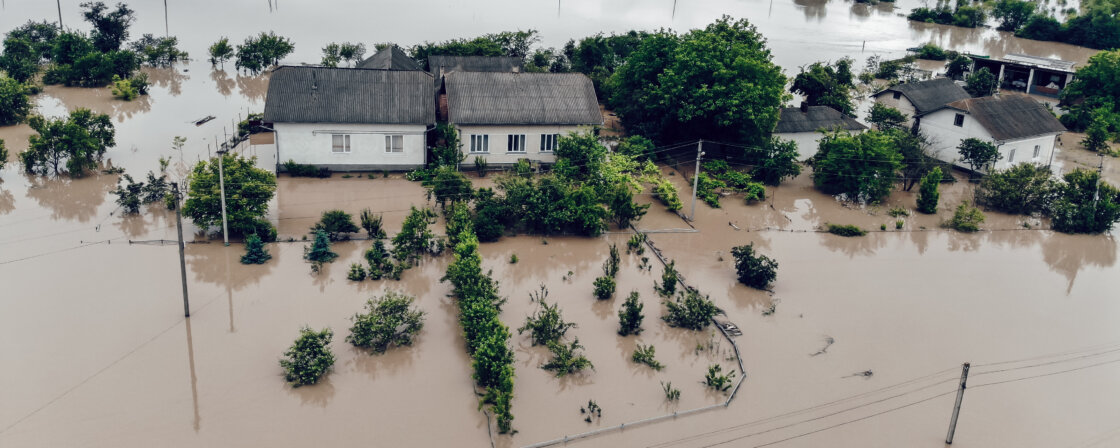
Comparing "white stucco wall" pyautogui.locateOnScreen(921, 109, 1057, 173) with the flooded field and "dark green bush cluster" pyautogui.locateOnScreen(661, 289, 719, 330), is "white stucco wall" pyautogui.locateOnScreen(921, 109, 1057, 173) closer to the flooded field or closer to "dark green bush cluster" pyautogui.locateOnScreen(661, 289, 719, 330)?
the flooded field

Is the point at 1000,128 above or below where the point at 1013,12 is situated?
below

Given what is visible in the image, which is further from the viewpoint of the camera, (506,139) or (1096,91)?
(1096,91)

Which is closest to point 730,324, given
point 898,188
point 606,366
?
point 606,366

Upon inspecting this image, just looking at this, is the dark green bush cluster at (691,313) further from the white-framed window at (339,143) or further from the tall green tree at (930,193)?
the white-framed window at (339,143)

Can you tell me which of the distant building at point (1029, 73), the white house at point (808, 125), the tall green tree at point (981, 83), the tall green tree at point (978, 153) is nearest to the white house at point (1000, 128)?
the tall green tree at point (978, 153)

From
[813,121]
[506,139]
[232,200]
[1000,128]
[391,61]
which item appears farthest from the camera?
[391,61]

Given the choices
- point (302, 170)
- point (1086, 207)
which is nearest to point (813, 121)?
point (1086, 207)

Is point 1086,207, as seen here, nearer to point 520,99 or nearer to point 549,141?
point 549,141

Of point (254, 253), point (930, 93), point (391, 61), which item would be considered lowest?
point (254, 253)

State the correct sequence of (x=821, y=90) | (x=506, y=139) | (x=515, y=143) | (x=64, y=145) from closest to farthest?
(x=64, y=145)
(x=506, y=139)
(x=515, y=143)
(x=821, y=90)
